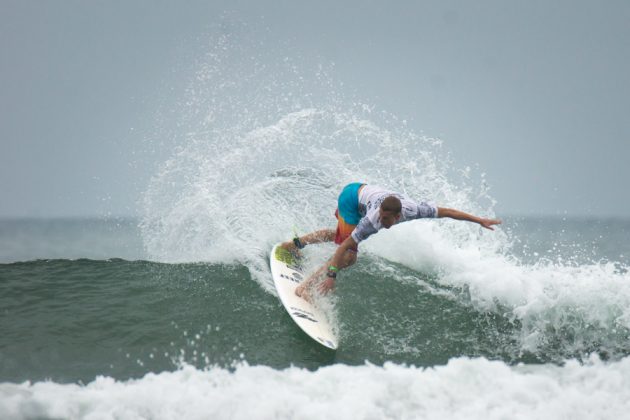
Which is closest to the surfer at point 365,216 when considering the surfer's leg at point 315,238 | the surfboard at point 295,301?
the surfboard at point 295,301

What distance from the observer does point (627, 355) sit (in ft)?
19.5

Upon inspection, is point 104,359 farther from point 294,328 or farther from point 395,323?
point 395,323

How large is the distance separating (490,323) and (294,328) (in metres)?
2.61

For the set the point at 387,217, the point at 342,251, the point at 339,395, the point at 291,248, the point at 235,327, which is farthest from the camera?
the point at 291,248

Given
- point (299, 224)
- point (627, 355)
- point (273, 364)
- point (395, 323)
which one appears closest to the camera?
point (273, 364)

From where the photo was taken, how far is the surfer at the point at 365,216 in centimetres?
621

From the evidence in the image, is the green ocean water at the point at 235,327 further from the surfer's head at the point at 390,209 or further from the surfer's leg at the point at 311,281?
the surfer's head at the point at 390,209

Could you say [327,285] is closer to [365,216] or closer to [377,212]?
[365,216]

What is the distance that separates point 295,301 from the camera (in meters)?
6.78

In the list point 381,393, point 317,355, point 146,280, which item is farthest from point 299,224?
point 381,393

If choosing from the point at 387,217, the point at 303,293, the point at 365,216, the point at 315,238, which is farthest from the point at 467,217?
the point at 315,238

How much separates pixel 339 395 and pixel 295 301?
223 centimetres

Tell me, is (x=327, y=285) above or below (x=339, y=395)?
above

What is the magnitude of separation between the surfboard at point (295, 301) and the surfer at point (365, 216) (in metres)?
0.22
